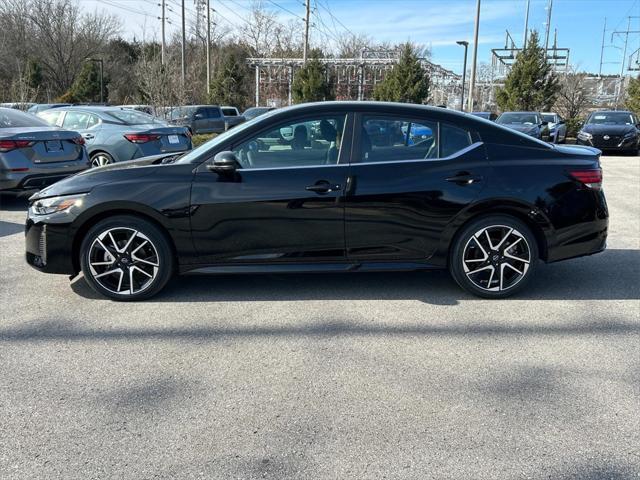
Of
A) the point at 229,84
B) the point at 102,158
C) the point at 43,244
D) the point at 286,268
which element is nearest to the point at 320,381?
the point at 286,268

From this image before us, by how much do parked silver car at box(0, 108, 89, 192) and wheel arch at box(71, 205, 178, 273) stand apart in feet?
14.1

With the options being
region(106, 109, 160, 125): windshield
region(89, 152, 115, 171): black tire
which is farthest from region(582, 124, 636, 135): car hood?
region(89, 152, 115, 171): black tire

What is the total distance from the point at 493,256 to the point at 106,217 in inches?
126

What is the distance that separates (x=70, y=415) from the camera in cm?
296

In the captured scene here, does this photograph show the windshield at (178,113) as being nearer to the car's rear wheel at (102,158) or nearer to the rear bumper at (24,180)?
the car's rear wheel at (102,158)

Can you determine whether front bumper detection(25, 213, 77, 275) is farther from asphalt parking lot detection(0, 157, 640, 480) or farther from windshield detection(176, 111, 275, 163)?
windshield detection(176, 111, 275, 163)

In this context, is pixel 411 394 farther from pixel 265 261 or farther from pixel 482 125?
pixel 482 125

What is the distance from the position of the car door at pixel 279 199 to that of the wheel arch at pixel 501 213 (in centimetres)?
87

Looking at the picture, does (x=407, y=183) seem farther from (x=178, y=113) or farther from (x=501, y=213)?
(x=178, y=113)

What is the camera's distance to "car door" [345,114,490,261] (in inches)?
179

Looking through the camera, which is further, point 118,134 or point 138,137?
point 118,134

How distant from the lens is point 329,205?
451 cm

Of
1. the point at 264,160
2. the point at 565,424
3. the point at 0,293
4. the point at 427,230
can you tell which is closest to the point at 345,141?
the point at 264,160

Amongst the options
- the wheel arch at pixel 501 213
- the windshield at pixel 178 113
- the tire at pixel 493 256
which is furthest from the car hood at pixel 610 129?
the tire at pixel 493 256
